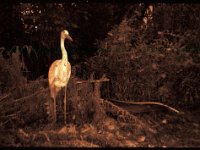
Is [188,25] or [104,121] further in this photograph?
[188,25]

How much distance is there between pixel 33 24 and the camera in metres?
11.2

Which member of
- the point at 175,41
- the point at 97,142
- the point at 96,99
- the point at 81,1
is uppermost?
the point at 81,1

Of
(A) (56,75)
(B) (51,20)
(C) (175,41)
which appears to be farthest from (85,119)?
(B) (51,20)

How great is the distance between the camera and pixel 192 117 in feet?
25.3

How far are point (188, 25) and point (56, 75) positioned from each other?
342 centimetres

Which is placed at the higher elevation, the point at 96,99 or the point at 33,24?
the point at 33,24

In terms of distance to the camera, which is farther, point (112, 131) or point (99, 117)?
point (99, 117)

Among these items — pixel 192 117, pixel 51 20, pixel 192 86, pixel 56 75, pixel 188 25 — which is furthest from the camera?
pixel 51 20

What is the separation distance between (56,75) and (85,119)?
0.92 metres

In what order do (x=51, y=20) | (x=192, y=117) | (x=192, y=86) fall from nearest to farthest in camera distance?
(x=192, y=117), (x=192, y=86), (x=51, y=20)

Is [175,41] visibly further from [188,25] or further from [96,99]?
[96,99]

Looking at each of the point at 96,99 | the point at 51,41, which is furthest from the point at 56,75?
the point at 51,41

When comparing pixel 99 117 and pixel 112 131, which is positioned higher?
pixel 99 117

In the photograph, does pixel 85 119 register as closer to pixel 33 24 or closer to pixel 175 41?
pixel 175 41
